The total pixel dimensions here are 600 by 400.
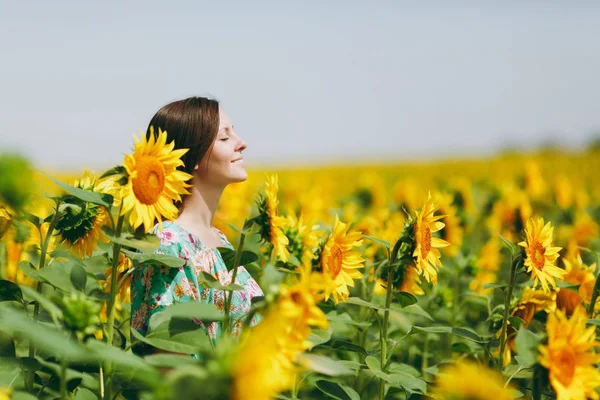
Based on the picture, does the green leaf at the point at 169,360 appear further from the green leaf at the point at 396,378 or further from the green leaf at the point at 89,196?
the green leaf at the point at 396,378

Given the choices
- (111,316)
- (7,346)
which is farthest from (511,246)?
(7,346)

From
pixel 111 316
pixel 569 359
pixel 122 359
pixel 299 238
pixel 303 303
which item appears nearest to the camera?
pixel 122 359

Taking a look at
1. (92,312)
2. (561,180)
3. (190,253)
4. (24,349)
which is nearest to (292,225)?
(190,253)

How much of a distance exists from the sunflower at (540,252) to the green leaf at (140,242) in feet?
3.34

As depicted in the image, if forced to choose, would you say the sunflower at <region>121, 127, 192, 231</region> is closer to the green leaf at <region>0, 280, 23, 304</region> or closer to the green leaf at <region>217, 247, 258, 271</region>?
the green leaf at <region>217, 247, 258, 271</region>

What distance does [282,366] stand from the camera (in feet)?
4.51

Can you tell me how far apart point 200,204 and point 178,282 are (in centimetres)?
36

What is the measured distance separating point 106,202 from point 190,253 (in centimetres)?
60

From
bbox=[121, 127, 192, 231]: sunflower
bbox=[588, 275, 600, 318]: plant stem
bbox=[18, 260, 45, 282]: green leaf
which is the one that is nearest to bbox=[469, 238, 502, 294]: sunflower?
bbox=[588, 275, 600, 318]: plant stem

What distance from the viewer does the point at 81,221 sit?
2.02 meters

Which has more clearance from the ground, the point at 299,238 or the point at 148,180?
the point at 148,180

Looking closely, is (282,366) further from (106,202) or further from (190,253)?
(190,253)

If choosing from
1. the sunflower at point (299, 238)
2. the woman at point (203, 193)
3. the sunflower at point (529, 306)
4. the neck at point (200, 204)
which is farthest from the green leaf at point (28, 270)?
the sunflower at point (529, 306)

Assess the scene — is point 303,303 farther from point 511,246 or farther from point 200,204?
point 200,204
